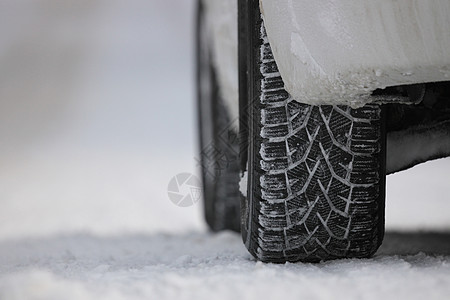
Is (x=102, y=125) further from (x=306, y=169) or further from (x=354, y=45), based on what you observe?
(x=354, y=45)

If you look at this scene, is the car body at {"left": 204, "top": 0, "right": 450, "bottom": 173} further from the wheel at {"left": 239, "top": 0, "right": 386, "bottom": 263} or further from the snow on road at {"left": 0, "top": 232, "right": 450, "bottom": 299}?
the snow on road at {"left": 0, "top": 232, "right": 450, "bottom": 299}

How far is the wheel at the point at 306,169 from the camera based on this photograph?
132 centimetres

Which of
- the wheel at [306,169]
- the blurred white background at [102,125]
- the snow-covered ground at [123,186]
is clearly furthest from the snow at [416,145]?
the blurred white background at [102,125]

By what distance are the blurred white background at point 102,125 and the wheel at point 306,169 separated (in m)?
1.12

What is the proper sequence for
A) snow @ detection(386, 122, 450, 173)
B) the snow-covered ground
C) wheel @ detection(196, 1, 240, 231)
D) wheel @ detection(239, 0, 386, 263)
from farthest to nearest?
wheel @ detection(196, 1, 240, 231) < snow @ detection(386, 122, 450, 173) < wheel @ detection(239, 0, 386, 263) < the snow-covered ground

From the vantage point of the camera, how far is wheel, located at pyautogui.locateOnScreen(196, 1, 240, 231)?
8.42ft

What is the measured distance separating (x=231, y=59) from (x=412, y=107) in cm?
72

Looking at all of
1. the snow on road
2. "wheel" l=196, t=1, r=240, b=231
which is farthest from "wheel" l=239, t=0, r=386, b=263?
"wheel" l=196, t=1, r=240, b=231

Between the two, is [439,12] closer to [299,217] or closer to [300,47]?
[300,47]

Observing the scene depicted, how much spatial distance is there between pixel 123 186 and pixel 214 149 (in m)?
1.05

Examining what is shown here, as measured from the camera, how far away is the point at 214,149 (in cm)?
274

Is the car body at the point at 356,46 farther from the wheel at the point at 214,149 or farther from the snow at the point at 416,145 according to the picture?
the wheel at the point at 214,149

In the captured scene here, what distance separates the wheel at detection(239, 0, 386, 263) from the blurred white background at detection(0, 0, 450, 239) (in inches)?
44.0

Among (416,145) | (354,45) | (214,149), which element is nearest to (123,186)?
(214,149)
